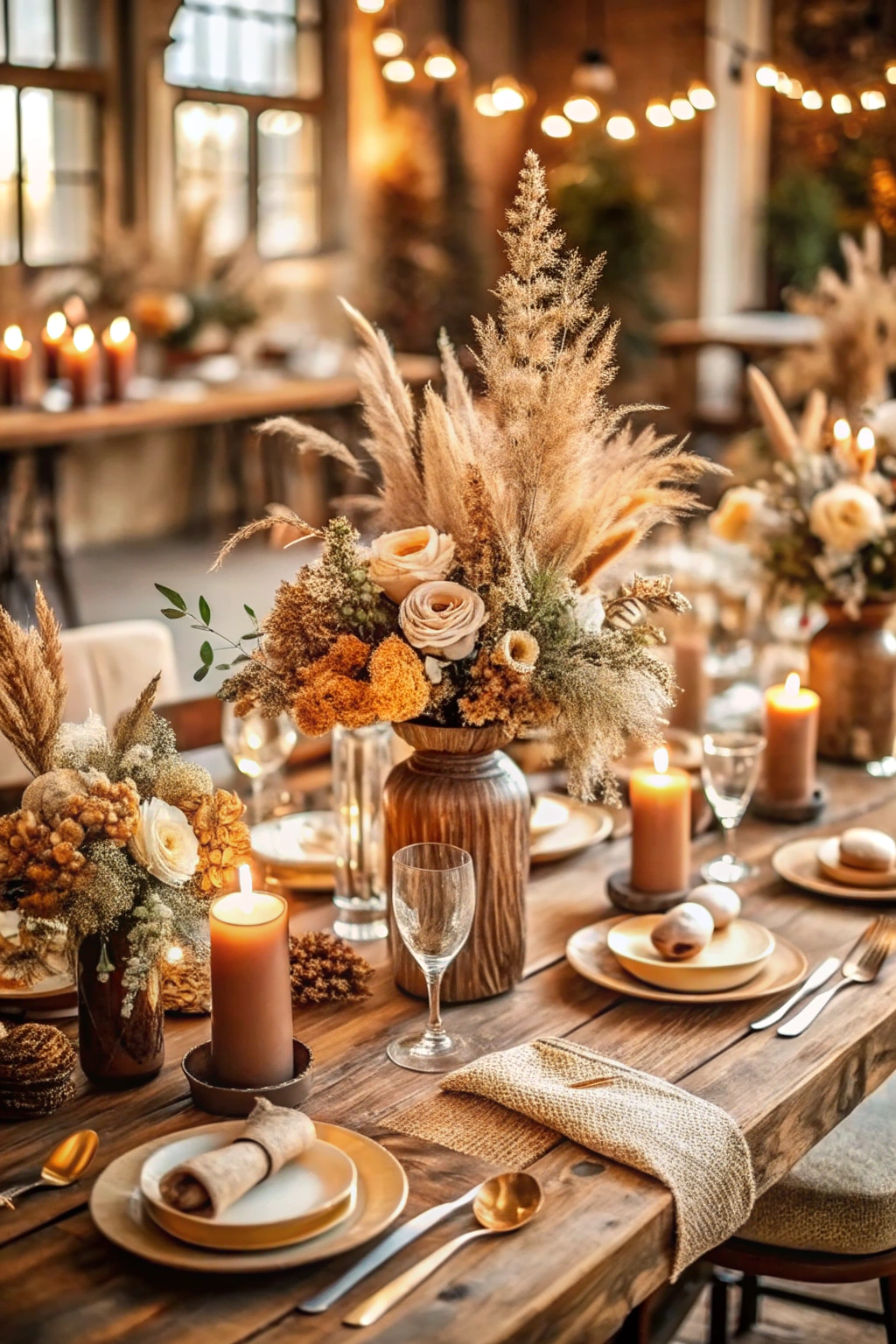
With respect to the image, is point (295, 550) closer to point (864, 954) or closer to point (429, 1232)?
point (864, 954)

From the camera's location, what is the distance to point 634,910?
71.4 inches

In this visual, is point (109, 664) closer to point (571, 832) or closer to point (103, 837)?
point (571, 832)

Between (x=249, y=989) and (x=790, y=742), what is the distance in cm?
102

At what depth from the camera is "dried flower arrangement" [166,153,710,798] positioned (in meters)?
1.47

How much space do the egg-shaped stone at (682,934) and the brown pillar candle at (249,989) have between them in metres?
0.44

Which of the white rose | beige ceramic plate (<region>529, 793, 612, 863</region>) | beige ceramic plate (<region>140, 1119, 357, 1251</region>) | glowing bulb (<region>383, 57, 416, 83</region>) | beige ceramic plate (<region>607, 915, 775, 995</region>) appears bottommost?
beige ceramic plate (<region>140, 1119, 357, 1251</region>)

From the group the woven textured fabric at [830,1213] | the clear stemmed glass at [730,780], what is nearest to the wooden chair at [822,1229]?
the woven textured fabric at [830,1213]

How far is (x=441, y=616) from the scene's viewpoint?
4.83 ft

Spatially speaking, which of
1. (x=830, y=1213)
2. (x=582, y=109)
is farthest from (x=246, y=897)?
(x=582, y=109)

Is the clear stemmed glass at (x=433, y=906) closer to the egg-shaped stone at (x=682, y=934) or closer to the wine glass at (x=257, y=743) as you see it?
the egg-shaped stone at (x=682, y=934)

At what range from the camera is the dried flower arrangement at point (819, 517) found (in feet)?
7.58

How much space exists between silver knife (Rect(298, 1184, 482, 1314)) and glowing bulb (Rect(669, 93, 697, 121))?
16.3ft

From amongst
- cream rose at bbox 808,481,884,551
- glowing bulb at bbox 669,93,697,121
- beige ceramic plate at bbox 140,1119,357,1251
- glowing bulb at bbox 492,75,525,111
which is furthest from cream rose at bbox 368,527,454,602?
glowing bulb at bbox 492,75,525,111

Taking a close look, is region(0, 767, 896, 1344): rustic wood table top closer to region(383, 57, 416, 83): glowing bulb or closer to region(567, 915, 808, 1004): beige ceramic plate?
region(567, 915, 808, 1004): beige ceramic plate
